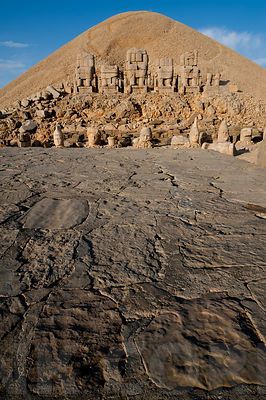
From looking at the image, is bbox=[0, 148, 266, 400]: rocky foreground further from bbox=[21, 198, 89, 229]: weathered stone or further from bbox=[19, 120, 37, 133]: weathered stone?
bbox=[19, 120, 37, 133]: weathered stone

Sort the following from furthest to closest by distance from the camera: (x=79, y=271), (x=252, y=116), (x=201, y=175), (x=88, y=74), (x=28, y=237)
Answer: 1. (x=88, y=74)
2. (x=252, y=116)
3. (x=201, y=175)
4. (x=28, y=237)
5. (x=79, y=271)

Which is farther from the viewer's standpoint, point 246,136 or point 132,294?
point 246,136

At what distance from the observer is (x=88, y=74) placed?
19219 millimetres

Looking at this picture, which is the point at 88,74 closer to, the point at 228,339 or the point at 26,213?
the point at 26,213

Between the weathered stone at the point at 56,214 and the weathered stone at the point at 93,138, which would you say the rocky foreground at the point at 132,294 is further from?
the weathered stone at the point at 93,138

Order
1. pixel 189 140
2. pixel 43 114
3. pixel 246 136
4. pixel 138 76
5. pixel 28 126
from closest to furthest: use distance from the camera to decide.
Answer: pixel 189 140, pixel 246 136, pixel 28 126, pixel 43 114, pixel 138 76

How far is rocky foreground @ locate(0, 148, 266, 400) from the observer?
40.6 inches

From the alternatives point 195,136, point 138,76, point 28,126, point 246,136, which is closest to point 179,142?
point 195,136

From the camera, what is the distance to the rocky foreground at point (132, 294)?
1.03 metres

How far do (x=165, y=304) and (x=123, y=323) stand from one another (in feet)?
0.73

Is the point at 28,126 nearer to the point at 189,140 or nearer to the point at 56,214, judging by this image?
the point at 189,140

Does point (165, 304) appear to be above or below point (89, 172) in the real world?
below

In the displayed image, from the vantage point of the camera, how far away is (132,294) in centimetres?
141

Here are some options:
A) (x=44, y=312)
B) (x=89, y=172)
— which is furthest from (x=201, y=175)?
(x=44, y=312)
